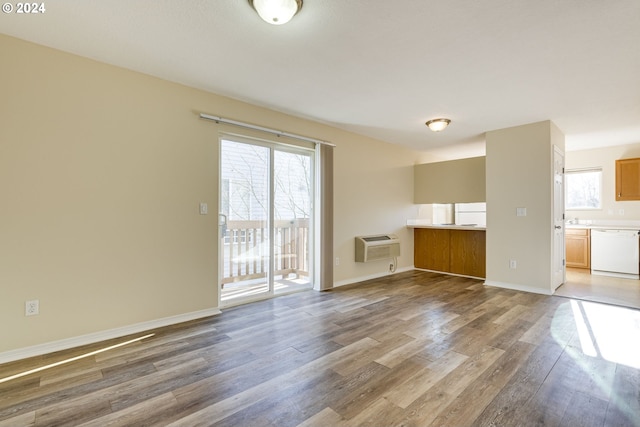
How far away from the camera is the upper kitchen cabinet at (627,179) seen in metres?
5.29

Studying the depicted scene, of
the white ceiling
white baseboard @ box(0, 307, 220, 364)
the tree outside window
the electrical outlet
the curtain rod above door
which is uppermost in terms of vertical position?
the white ceiling

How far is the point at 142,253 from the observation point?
2.81 meters

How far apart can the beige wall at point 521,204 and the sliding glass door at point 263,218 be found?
2837mm

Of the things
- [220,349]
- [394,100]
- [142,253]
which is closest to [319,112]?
[394,100]

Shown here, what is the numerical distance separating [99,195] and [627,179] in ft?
26.5

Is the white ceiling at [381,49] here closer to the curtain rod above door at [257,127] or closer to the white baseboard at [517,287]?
the curtain rod above door at [257,127]

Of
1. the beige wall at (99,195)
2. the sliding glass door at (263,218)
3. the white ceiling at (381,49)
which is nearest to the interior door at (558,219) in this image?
the white ceiling at (381,49)

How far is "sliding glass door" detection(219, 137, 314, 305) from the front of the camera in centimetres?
355

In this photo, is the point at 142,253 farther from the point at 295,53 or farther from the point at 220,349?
the point at 295,53

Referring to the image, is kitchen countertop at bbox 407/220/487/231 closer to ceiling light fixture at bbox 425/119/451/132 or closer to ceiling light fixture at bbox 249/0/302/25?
ceiling light fixture at bbox 425/119/451/132

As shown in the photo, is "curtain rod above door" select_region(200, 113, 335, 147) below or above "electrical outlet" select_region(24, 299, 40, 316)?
above

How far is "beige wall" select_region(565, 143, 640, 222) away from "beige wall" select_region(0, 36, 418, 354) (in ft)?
21.6

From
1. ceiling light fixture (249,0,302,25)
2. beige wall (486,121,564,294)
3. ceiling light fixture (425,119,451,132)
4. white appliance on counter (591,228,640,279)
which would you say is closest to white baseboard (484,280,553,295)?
beige wall (486,121,564,294)

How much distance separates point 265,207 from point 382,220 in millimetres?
2357
